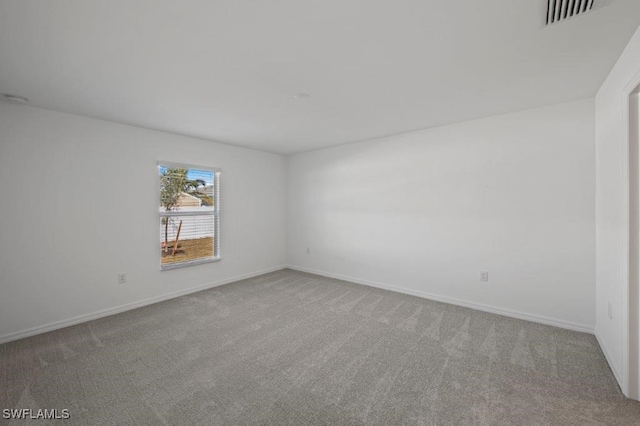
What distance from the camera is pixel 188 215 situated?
4113mm

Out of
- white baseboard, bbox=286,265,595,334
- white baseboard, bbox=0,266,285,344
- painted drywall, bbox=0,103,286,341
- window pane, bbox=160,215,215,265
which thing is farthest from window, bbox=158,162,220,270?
white baseboard, bbox=286,265,595,334

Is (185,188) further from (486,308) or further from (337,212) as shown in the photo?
(486,308)

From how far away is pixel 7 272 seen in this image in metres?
2.67

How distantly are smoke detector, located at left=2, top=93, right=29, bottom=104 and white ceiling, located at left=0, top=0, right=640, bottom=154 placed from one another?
0.11m

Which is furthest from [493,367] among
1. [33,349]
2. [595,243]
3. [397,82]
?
[33,349]

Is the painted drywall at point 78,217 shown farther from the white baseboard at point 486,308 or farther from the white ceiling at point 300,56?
the white baseboard at point 486,308

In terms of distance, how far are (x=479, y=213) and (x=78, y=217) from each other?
4907mm

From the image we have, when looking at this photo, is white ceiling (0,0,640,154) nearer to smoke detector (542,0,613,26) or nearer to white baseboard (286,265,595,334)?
smoke detector (542,0,613,26)

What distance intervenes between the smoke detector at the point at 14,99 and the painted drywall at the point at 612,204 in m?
5.01

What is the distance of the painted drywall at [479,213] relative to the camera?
9.15 feet

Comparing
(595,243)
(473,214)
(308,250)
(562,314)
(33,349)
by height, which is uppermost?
(473,214)

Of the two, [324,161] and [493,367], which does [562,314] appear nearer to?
[493,367]

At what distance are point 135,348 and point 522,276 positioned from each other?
4224 millimetres

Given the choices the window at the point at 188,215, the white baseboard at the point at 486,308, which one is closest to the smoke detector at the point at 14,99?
the window at the point at 188,215
